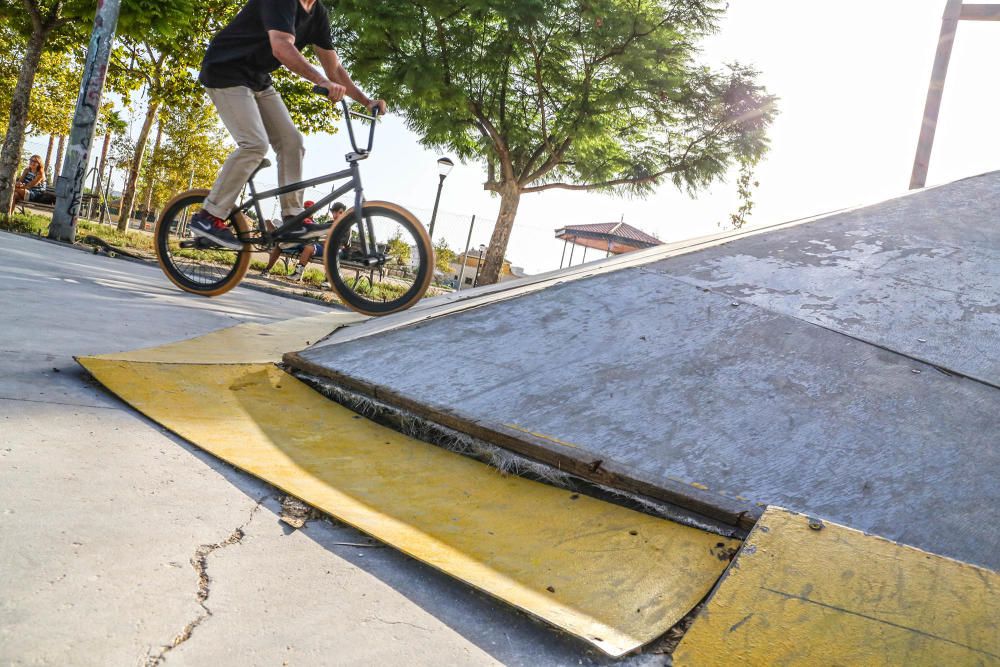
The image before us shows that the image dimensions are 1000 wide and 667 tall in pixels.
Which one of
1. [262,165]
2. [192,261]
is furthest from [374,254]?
[192,261]

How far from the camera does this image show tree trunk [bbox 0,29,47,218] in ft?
33.9

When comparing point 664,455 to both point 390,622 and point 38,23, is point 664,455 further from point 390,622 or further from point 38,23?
point 38,23

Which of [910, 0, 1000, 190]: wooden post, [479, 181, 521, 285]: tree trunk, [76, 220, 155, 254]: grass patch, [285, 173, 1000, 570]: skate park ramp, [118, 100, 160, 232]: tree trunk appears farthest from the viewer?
[118, 100, 160, 232]: tree trunk

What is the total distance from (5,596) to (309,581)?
44 cm

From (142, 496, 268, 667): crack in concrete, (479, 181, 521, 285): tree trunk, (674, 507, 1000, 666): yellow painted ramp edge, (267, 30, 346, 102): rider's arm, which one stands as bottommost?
(142, 496, 268, 667): crack in concrete

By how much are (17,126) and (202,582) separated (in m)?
12.2

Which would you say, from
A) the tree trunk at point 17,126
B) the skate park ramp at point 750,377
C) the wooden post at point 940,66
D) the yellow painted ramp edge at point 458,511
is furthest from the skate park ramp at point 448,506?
the tree trunk at point 17,126

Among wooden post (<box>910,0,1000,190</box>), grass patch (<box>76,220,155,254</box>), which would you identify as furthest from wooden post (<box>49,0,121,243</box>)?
wooden post (<box>910,0,1000,190</box>)

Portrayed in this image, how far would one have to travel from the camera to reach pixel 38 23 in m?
10.5

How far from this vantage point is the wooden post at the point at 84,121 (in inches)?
322

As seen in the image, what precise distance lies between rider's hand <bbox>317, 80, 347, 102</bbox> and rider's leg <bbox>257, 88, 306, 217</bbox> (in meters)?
0.35

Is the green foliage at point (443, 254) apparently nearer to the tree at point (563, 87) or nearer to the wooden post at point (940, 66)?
the tree at point (563, 87)

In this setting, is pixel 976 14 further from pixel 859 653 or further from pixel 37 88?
pixel 37 88

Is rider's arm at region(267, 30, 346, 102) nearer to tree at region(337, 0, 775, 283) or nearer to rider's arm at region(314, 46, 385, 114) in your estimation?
rider's arm at region(314, 46, 385, 114)
